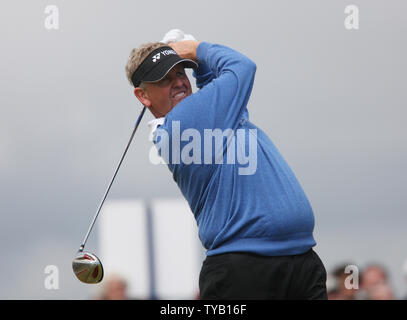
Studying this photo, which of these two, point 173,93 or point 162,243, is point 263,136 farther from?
point 162,243

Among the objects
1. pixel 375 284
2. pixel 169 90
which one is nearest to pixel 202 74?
pixel 169 90

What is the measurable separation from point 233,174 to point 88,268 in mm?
938

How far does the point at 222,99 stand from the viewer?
313 cm

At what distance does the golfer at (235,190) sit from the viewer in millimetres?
2984

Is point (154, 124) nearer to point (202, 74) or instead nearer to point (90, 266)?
point (202, 74)

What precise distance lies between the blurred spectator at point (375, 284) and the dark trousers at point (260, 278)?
2.11 meters

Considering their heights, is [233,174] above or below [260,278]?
above

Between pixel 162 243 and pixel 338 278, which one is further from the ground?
pixel 162 243

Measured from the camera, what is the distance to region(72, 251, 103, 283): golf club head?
11.6 feet

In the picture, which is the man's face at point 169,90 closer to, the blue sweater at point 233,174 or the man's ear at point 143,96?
the man's ear at point 143,96

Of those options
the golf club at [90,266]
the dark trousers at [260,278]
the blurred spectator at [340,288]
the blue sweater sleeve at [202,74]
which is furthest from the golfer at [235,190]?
the blurred spectator at [340,288]
